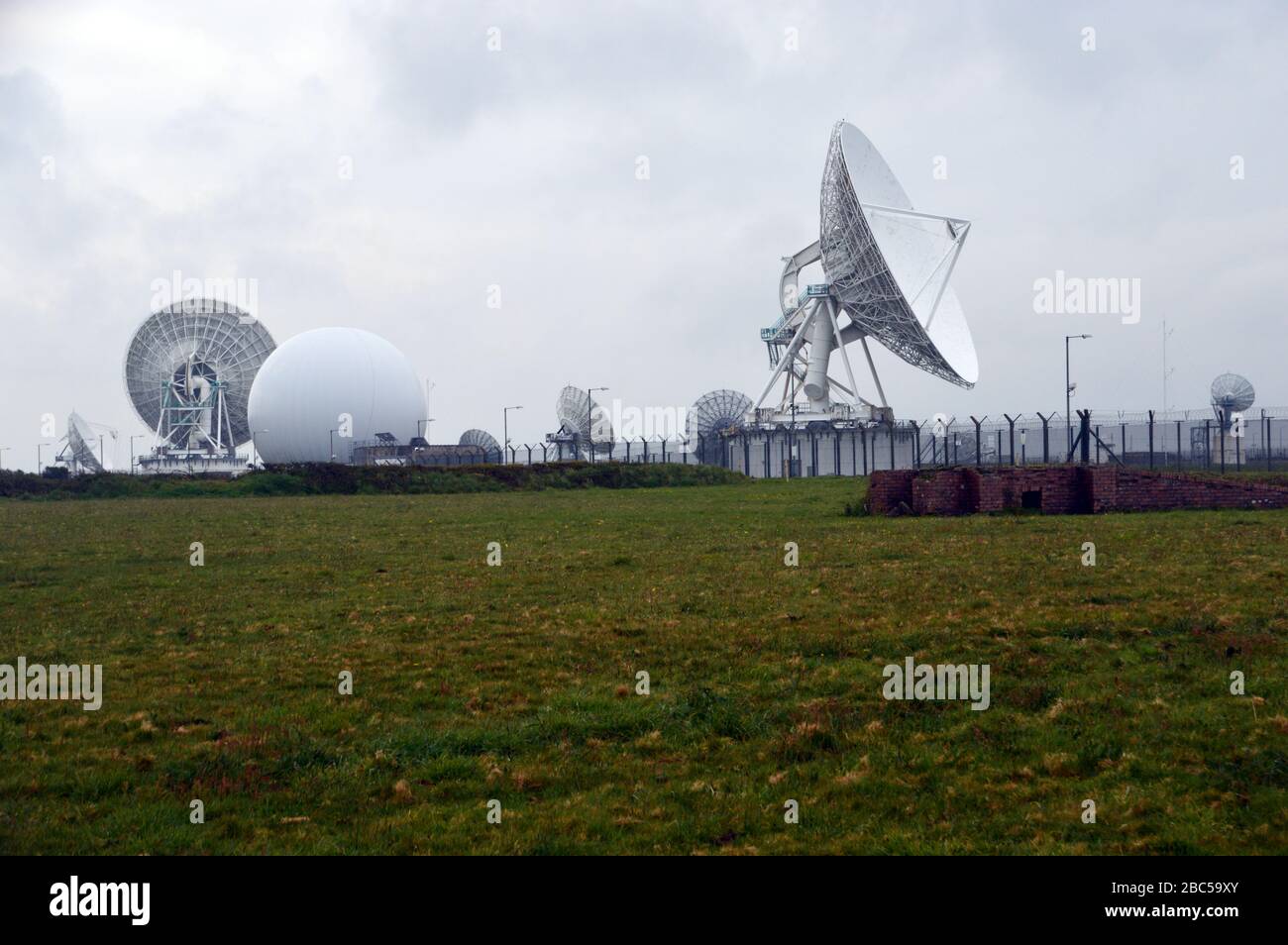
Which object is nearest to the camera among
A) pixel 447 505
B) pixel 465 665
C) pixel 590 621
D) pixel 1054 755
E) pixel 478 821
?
pixel 478 821

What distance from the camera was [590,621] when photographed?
1134 cm

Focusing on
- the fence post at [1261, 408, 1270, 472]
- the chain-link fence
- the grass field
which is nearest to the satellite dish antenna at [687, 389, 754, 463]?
the chain-link fence

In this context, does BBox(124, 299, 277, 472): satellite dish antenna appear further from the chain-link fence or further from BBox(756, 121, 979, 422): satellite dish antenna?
Answer: BBox(756, 121, 979, 422): satellite dish antenna

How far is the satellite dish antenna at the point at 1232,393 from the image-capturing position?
242 feet

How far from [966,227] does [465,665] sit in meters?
46.1

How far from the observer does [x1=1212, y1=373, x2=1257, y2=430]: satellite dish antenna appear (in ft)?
242

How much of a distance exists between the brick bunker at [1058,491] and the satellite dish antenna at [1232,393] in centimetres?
5497

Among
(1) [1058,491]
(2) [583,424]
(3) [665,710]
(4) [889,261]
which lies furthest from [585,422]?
(3) [665,710]

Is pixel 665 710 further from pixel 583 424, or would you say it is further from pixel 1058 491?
pixel 583 424

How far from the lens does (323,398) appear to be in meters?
85.1

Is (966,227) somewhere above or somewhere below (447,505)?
above

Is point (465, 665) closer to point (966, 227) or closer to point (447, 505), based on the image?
point (447, 505)
